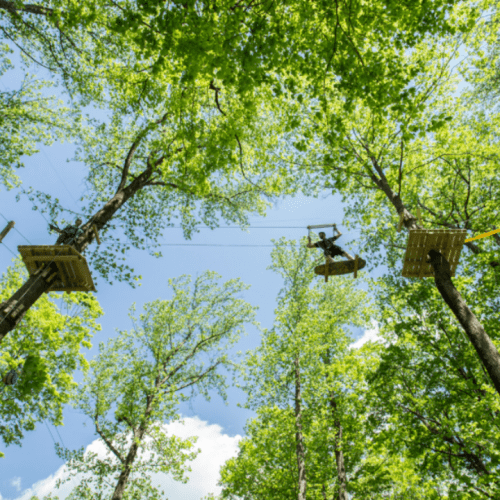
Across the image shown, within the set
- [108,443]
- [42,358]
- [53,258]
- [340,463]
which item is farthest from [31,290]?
[340,463]

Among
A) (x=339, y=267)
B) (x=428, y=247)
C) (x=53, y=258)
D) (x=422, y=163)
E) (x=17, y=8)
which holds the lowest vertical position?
(x=53, y=258)

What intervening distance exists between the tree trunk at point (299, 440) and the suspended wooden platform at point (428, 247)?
287 inches

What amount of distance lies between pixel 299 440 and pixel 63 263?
9.67 meters

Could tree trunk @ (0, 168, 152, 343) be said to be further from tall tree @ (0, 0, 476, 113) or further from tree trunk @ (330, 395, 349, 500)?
tree trunk @ (330, 395, 349, 500)

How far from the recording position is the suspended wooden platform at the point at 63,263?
585 centimetres

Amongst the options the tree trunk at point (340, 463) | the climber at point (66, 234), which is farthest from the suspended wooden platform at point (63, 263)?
the tree trunk at point (340, 463)

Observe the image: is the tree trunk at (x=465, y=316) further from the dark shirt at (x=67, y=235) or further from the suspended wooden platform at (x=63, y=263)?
the dark shirt at (x=67, y=235)

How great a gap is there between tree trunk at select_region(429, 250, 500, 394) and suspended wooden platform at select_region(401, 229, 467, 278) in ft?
0.61

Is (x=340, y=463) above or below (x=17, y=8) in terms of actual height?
below

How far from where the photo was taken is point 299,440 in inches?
427

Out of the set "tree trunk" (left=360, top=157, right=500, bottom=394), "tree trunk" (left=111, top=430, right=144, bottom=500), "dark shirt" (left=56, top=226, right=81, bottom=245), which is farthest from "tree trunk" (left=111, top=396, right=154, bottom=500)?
"tree trunk" (left=360, top=157, right=500, bottom=394)

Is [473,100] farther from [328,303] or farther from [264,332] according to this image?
[264,332]

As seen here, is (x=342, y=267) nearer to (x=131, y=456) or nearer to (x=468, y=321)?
(x=468, y=321)

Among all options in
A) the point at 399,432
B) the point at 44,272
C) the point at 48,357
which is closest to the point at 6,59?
the point at 44,272
